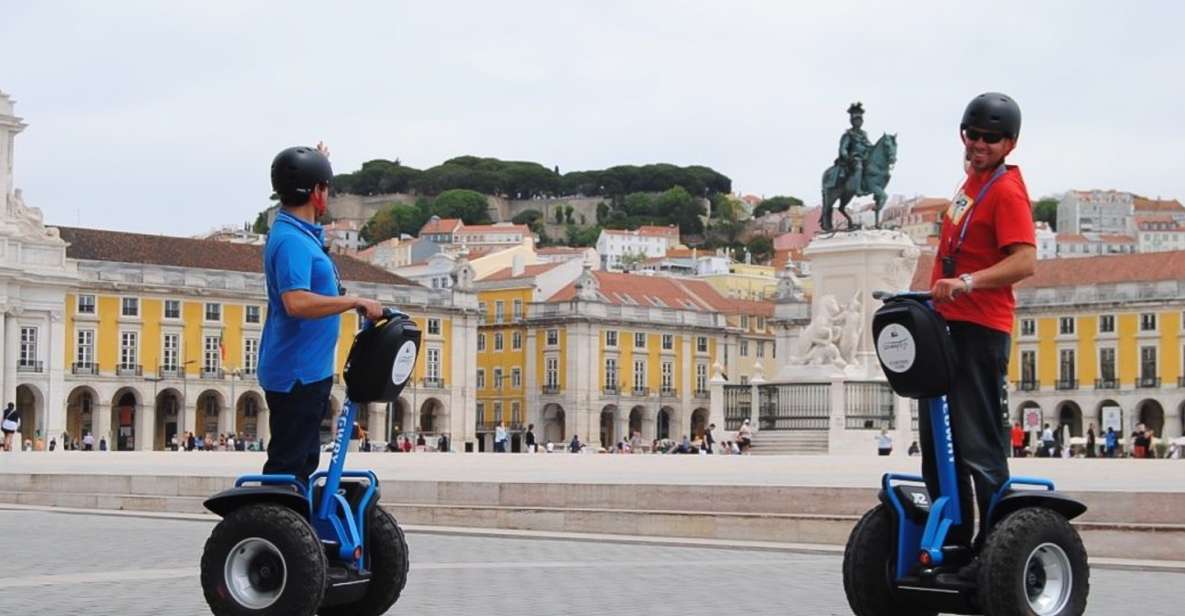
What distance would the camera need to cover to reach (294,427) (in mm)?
6828

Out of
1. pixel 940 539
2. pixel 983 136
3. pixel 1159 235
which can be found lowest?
pixel 940 539

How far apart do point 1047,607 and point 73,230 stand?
79.6 meters

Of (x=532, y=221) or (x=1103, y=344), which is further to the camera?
(x=532, y=221)

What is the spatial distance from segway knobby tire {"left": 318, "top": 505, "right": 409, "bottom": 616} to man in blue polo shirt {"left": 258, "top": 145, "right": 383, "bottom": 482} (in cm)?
31

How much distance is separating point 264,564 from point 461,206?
183438mm

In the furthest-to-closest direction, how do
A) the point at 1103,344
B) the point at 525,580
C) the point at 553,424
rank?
the point at 553,424 < the point at 1103,344 < the point at 525,580

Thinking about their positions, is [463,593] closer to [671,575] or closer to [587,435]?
[671,575]

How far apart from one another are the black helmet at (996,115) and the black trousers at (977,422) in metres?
0.69

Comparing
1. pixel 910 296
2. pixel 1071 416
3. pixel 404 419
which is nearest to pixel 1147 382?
pixel 1071 416

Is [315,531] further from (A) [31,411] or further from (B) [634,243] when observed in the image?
(B) [634,243]

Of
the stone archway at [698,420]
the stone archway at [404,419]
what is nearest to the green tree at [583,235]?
the stone archway at [698,420]

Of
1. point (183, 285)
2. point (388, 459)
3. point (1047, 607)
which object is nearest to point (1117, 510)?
point (1047, 607)

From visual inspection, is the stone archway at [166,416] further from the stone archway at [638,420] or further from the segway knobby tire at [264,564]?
the segway knobby tire at [264,564]

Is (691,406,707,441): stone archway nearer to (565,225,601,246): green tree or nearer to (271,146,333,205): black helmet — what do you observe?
(565,225,601,246): green tree
